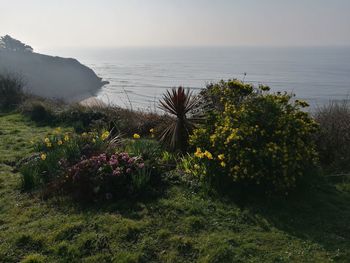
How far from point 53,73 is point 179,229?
272ft

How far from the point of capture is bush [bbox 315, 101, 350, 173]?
716 centimetres

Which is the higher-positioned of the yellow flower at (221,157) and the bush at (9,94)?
the yellow flower at (221,157)

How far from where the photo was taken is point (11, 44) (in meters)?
84.9

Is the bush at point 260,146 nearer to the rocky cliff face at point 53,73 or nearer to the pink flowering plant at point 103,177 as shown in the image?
the pink flowering plant at point 103,177

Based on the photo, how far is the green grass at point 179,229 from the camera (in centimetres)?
397

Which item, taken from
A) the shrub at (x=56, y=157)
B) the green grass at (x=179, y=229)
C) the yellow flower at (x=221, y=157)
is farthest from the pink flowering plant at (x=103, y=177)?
the yellow flower at (x=221, y=157)

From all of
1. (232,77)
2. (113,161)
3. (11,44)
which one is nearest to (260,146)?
(113,161)

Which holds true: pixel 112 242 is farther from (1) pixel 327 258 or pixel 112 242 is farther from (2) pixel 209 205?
(1) pixel 327 258

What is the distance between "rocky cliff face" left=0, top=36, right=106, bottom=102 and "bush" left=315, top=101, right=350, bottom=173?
64.7 meters

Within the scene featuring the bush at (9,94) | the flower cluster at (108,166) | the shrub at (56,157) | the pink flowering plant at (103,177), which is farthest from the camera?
the bush at (9,94)

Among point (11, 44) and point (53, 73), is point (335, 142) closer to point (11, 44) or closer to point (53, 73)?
point (53, 73)

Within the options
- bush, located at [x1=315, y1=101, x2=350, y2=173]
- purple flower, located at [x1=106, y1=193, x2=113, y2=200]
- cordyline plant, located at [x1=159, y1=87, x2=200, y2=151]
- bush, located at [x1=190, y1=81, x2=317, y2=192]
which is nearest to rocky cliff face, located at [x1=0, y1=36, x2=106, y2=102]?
cordyline plant, located at [x1=159, y1=87, x2=200, y2=151]

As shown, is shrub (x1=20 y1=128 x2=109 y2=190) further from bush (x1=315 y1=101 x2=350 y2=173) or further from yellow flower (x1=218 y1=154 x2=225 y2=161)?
bush (x1=315 y1=101 x2=350 y2=173)

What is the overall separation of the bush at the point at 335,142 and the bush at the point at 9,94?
13283mm
